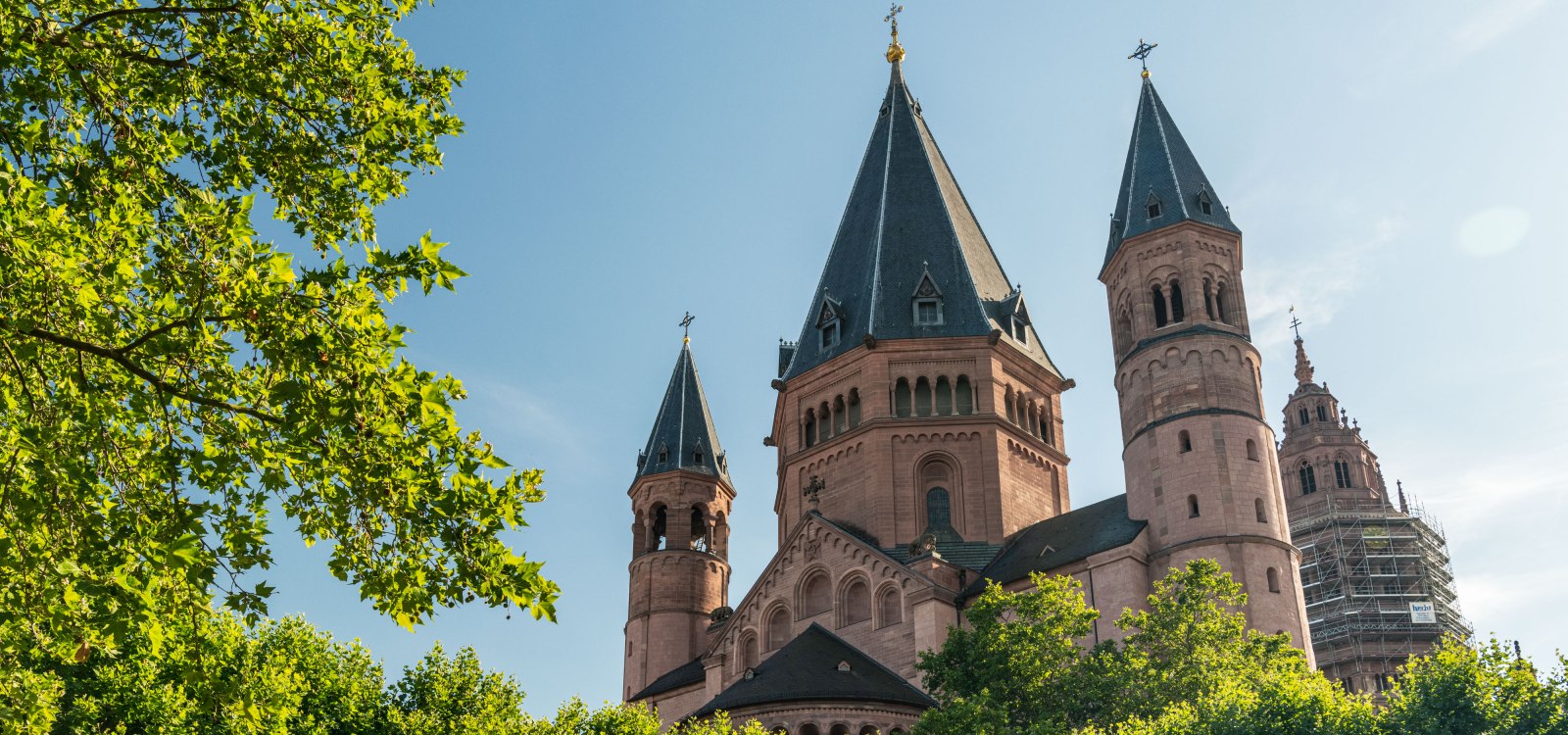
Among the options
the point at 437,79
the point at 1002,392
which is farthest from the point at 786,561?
the point at 437,79

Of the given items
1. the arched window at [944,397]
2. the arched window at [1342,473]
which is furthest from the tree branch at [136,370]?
the arched window at [1342,473]

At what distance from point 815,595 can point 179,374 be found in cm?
3708

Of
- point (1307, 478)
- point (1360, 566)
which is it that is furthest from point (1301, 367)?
point (1360, 566)

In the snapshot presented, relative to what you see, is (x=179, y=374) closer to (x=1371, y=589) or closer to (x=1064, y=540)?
(x=1064, y=540)

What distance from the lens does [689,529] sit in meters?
55.3

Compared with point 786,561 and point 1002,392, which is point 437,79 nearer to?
point 786,561

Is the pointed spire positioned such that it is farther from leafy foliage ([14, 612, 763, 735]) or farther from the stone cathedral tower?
leafy foliage ([14, 612, 763, 735])

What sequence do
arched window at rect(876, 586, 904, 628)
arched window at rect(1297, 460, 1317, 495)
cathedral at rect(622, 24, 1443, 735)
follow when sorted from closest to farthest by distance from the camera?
cathedral at rect(622, 24, 1443, 735) < arched window at rect(876, 586, 904, 628) < arched window at rect(1297, 460, 1317, 495)

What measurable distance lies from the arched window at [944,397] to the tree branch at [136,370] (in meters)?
39.8

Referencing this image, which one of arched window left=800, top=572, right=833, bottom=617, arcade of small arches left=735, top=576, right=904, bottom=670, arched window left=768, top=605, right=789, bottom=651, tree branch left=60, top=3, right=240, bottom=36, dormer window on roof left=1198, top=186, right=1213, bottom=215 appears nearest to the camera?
tree branch left=60, top=3, right=240, bottom=36

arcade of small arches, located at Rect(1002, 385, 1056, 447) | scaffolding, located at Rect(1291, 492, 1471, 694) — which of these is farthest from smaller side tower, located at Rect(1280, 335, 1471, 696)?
arcade of small arches, located at Rect(1002, 385, 1056, 447)

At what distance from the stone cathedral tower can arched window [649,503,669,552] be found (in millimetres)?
21013

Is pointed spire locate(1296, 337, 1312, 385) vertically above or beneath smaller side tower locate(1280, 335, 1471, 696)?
above

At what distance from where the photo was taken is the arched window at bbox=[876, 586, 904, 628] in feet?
141
